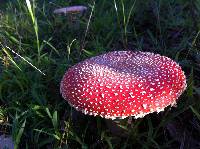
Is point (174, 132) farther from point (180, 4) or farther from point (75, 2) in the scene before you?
point (75, 2)

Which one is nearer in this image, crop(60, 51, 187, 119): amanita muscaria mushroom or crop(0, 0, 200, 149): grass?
crop(60, 51, 187, 119): amanita muscaria mushroom

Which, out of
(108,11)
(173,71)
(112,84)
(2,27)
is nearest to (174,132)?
(173,71)

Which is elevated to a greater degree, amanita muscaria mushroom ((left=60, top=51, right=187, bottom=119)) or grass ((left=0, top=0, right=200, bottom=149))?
amanita muscaria mushroom ((left=60, top=51, right=187, bottom=119))

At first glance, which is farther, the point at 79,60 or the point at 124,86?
the point at 79,60

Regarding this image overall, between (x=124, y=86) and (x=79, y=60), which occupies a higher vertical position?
(x=124, y=86)
